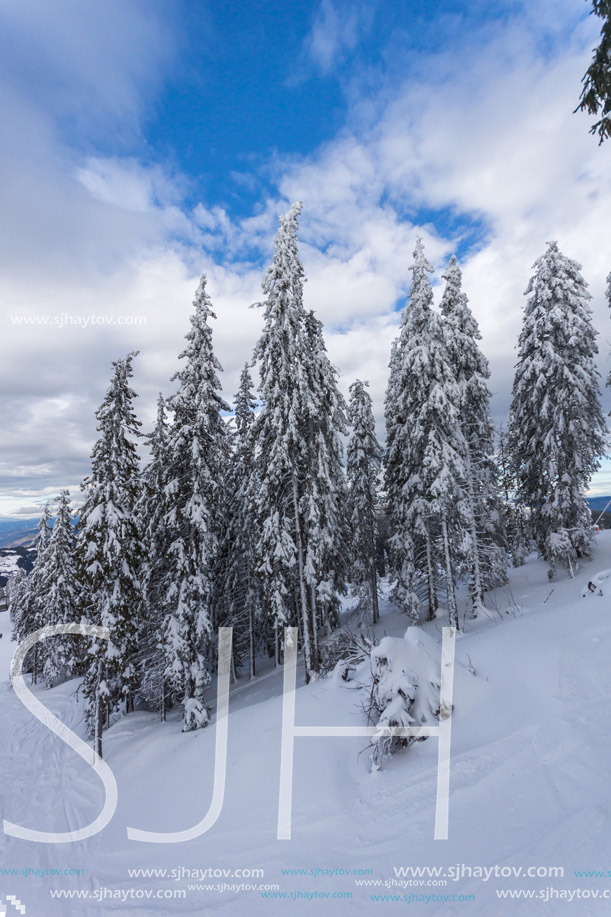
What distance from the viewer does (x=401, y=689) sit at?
8578 millimetres

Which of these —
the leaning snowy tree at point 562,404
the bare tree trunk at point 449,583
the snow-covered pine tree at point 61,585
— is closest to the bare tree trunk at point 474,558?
the bare tree trunk at point 449,583

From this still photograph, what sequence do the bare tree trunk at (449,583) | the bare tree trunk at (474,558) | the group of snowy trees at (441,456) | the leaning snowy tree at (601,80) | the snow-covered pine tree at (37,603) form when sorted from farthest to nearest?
1. the snow-covered pine tree at (37,603)
2. the bare tree trunk at (474,558)
3. the bare tree trunk at (449,583)
4. the group of snowy trees at (441,456)
5. the leaning snowy tree at (601,80)

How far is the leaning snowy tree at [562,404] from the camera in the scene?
17234mm

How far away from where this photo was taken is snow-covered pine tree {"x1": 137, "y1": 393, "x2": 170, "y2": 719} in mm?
16141

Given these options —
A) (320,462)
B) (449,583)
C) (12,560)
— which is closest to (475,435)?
(449,583)

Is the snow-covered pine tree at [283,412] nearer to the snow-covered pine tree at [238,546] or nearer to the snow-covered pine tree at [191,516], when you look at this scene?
the snow-covered pine tree at [191,516]

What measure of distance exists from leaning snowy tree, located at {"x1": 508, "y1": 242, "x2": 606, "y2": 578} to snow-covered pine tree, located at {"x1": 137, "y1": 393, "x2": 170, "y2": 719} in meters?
16.5

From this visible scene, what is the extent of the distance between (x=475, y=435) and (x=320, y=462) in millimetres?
8613

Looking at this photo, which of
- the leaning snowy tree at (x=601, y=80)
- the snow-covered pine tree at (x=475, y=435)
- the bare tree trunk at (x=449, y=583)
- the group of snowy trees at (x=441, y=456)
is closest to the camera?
the leaning snowy tree at (x=601, y=80)

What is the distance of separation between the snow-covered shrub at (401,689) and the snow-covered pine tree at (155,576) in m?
9.92

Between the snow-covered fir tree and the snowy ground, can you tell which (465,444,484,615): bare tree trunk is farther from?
the snow-covered fir tree

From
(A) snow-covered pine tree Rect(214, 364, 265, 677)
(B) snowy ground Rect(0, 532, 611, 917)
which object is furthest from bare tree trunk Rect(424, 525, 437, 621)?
(A) snow-covered pine tree Rect(214, 364, 265, 677)

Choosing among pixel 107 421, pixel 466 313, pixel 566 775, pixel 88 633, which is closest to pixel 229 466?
pixel 107 421

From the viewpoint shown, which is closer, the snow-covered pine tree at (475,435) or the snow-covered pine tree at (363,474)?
the snow-covered pine tree at (475,435)
